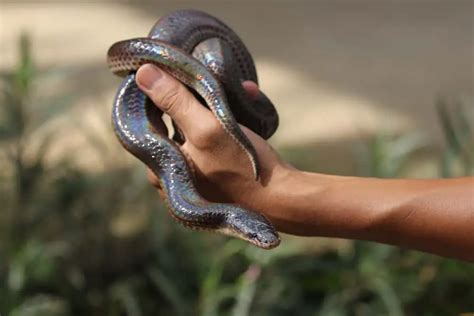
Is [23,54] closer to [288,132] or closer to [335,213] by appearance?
[288,132]

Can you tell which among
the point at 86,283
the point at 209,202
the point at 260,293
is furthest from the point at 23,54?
the point at 209,202

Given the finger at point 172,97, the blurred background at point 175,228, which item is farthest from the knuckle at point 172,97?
the blurred background at point 175,228

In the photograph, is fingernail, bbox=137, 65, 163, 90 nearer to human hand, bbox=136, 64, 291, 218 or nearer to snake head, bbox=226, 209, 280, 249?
human hand, bbox=136, 64, 291, 218

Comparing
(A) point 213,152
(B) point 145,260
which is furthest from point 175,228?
(A) point 213,152

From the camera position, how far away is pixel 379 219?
6.66ft

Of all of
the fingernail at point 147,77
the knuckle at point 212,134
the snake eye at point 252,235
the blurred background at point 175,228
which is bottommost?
the blurred background at point 175,228

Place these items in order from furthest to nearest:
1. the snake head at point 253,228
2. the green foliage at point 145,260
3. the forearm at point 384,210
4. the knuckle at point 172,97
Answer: the green foliage at point 145,260 < the knuckle at point 172,97 < the forearm at point 384,210 < the snake head at point 253,228

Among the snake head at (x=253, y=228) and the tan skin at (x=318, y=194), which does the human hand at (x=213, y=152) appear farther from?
the snake head at (x=253, y=228)

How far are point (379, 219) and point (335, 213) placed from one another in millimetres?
88

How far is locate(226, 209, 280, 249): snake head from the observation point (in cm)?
189

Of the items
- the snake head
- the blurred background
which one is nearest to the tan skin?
the snake head

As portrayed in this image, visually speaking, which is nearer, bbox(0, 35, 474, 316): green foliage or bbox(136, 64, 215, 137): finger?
bbox(136, 64, 215, 137): finger

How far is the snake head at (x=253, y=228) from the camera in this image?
1.89 m

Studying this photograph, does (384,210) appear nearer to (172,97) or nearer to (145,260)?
(172,97)
